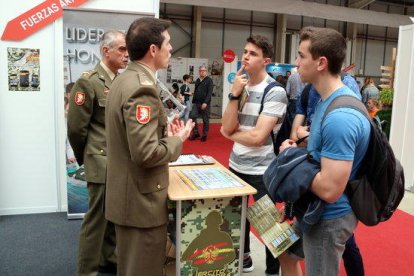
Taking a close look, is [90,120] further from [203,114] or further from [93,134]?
[203,114]

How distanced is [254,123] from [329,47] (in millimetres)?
899

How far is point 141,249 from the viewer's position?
1.70 meters

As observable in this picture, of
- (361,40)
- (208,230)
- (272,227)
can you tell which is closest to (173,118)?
(208,230)

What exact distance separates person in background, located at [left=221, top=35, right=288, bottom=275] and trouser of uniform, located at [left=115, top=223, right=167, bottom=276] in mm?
709

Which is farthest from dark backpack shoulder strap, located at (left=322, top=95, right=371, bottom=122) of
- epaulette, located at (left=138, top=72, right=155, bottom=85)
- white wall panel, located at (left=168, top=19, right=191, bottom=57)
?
white wall panel, located at (left=168, top=19, right=191, bottom=57)

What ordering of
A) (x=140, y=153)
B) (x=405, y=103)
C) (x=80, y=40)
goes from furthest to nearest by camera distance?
(x=405, y=103), (x=80, y=40), (x=140, y=153)

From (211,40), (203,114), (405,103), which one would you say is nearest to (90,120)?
(405,103)

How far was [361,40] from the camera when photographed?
49.2 feet

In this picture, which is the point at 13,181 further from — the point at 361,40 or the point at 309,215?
the point at 361,40

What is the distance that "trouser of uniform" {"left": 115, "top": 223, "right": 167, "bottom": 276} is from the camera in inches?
67.2

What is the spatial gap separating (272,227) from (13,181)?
2.80 metres

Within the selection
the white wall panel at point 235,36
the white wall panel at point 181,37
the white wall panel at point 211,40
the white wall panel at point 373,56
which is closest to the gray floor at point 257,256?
the white wall panel at point 181,37

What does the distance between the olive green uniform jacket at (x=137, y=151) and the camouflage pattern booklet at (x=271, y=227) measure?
0.45 meters

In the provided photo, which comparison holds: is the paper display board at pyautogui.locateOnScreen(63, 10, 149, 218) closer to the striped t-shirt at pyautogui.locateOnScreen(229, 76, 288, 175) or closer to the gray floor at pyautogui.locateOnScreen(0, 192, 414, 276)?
the gray floor at pyautogui.locateOnScreen(0, 192, 414, 276)
